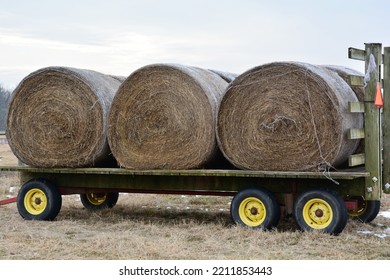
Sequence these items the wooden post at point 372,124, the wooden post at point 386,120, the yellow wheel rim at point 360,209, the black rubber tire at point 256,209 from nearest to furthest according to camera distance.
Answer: the wooden post at point 372,124, the black rubber tire at point 256,209, the wooden post at point 386,120, the yellow wheel rim at point 360,209

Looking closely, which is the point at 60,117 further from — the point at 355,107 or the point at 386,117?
the point at 386,117

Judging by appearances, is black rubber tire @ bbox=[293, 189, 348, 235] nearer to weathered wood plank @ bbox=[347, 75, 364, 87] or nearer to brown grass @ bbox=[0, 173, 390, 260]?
brown grass @ bbox=[0, 173, 390, 260]

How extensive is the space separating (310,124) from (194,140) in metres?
1.69

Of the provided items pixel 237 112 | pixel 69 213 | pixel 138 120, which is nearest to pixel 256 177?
pixel 237 112

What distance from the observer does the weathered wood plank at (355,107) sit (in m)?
8.96

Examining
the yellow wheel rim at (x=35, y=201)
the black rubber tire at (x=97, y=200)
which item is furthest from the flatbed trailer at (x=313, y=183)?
the black rubber tire at (x=97, y=200)

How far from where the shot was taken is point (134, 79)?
10.2 metres

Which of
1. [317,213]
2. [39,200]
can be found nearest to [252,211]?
[317,213]

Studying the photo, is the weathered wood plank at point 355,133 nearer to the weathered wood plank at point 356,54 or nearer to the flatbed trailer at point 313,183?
the flatbed trailer at point 313,183

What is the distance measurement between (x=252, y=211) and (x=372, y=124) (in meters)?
1.96

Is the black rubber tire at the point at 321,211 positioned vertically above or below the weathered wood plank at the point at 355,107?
below

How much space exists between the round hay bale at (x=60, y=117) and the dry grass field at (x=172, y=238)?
105cm

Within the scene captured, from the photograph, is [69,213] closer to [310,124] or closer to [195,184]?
[195,184]

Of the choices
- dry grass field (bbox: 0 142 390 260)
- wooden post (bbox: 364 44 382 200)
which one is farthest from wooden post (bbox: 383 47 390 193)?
dry grass field (bbox: 0 142 390 260)
